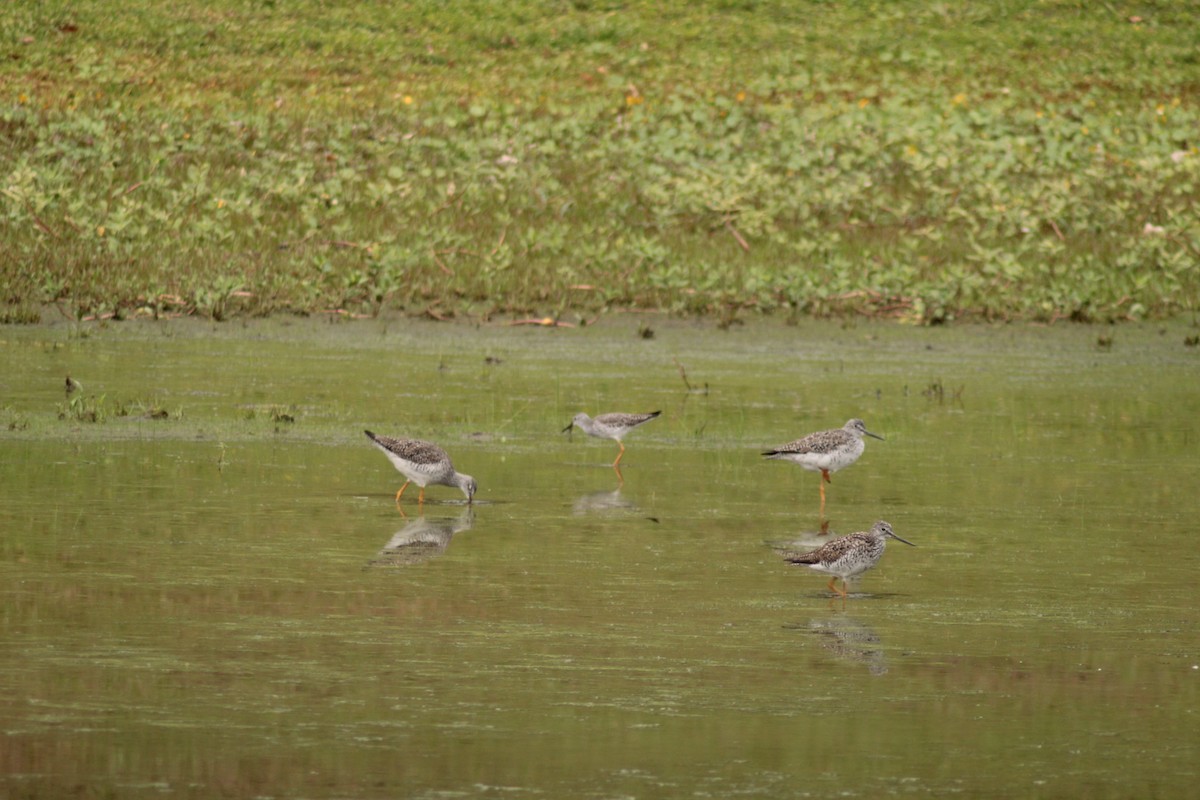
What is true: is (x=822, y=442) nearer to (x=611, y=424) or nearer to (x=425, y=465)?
(x=611, y=424)

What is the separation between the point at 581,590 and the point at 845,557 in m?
1.14

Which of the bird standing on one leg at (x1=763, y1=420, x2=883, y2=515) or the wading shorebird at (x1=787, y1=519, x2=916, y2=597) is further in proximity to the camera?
the bird standing on one leg at (x1=763, y1=420, x2=883, y2=515)

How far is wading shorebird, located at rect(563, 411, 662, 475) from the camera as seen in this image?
47.0ft

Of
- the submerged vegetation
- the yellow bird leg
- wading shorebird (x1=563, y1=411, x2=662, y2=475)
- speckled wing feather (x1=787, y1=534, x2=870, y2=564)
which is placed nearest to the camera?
speckled wing feather (x1=787, y1=534, x2=870, y2=564)

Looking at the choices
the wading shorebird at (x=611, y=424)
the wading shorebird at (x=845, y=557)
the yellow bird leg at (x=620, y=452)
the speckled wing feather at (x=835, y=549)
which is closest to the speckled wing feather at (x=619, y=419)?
the wading shorebird at (x=611, y=424)

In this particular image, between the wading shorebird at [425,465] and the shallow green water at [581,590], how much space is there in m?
0.21

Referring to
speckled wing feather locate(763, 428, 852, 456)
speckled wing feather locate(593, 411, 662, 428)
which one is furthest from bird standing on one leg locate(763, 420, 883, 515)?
speckled wing feather locate(593, 411, 662, 428)

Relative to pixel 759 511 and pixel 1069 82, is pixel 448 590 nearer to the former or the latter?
pixel 759 511

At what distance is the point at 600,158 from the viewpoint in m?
25.8

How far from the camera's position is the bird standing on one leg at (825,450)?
12.9 m

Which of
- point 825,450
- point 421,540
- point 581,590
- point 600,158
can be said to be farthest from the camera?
point 600,158

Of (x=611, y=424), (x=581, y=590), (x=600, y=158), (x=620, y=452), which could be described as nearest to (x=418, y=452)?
(x=620, y=452)

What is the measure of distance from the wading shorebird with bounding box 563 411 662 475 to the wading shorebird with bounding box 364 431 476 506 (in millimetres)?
1922

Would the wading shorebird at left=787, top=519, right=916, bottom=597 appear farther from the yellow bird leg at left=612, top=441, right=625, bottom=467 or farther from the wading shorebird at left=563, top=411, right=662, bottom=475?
the wading shorebird at left=563, top=411, right=662, bottom=475
